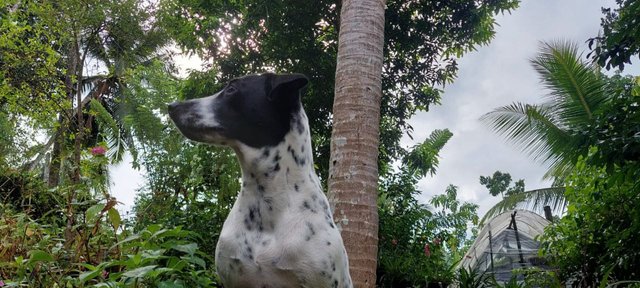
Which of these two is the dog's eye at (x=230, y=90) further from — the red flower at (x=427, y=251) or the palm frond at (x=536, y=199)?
the palm frond at (x=536, y=199)

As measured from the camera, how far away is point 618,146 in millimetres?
4992

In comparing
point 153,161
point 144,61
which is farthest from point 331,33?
point 144,61

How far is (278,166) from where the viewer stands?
2262 millimetres

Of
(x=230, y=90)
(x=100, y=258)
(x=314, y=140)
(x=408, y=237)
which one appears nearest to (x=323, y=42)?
(x=314, y=140)

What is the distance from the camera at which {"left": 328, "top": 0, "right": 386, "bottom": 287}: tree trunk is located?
416cm

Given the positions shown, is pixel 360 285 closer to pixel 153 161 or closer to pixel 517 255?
pixel 153 161

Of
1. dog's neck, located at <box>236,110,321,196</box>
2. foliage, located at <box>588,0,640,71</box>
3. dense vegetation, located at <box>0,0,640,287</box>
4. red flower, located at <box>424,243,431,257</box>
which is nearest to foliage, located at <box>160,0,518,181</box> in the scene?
dense vegetation, located at <box>0,0,640,287</box>

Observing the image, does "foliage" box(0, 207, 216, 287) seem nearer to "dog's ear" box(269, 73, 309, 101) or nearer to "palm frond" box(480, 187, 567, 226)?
"dog's ear" box(269, 73, 309, 101)

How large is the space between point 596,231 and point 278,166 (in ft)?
19.2

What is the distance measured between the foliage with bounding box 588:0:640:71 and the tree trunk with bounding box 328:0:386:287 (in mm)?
2418

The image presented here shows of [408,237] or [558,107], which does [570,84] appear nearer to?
[558,107]

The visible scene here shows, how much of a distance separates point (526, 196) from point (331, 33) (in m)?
8.44

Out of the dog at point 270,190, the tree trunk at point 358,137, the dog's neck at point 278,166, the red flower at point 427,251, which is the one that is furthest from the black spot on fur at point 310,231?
the red flower at point 427,251

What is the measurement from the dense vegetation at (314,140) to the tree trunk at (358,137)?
3.79 feet
